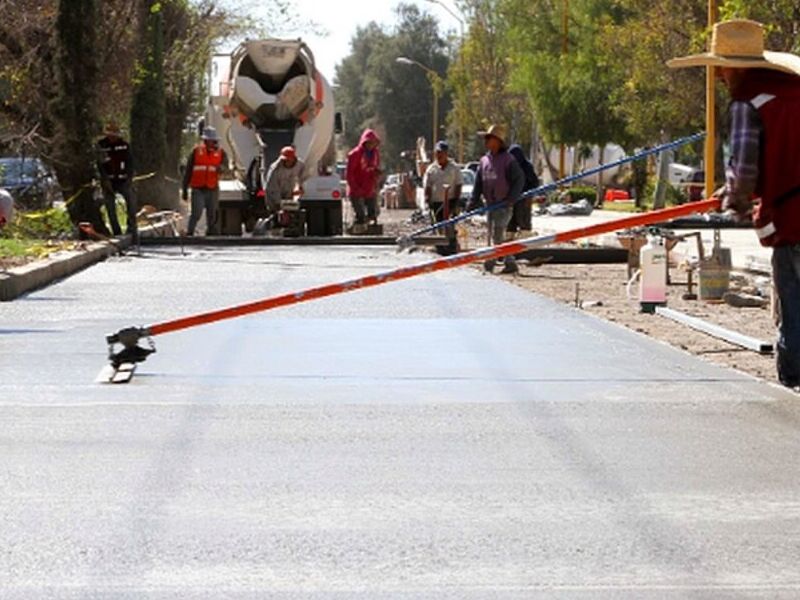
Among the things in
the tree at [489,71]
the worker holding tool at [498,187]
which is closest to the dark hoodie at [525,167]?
the worker holding tool at [498,187]

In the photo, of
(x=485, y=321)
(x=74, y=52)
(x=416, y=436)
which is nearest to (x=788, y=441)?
(x=416, y=436)

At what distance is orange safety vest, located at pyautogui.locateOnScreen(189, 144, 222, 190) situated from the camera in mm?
34688

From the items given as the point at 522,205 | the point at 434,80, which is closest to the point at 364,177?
the point at 522,205

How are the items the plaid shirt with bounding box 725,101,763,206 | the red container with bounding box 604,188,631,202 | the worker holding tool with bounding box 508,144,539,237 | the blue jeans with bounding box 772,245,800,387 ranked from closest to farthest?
the plaid shirt with bounding box 725,101,763,206 < the blue jeans with bounding box 772,245,800,387 < the worker holding tool with bounding box 508,144,539,237 < the red container with bounding box 604,188,631,202

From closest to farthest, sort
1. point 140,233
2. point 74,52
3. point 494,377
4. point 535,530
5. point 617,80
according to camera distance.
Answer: point 535,530, point 494,377, point 74,52, point 140,233, point 617,80

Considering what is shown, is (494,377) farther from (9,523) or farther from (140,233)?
(140,233)

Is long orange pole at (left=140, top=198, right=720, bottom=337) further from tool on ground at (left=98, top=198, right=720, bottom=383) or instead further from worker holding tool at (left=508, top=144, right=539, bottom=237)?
worker holding tool at (left=508, top=144, right=539, bottom=237)

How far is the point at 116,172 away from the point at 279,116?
15.4 feet

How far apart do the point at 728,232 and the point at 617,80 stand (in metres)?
26.6

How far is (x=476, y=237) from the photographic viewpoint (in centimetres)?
3800

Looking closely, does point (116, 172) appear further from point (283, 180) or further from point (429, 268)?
point (429, 268)

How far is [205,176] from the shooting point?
34938 mm

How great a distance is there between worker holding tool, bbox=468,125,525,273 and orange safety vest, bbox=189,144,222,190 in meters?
9.25

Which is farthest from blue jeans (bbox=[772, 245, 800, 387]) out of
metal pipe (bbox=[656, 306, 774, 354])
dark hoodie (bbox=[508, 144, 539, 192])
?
dark hoodie (bbox=[508, 144, 539, 192])
